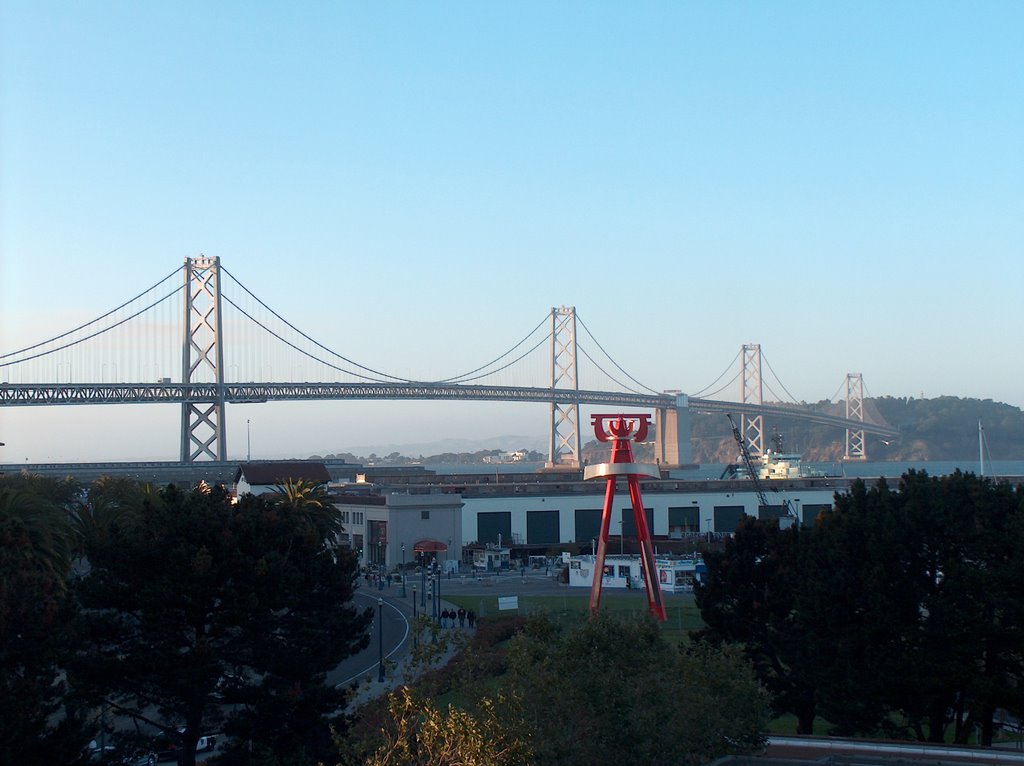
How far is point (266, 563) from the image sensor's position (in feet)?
50.8

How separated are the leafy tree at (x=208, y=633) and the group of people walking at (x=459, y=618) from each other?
11465mm

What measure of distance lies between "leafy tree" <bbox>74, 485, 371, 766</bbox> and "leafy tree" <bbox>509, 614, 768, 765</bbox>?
4090 mm

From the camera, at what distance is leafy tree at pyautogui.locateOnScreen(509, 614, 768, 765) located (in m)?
10.3

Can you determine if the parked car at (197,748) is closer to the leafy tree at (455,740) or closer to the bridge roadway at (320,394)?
the leafy tree at (455,740)

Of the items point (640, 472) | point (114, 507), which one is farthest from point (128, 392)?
point (640, 472)

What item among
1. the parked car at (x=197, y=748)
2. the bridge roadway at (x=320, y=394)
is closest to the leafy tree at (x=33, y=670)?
the parked car at (x=197, y=748)

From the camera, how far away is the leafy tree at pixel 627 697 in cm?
1030

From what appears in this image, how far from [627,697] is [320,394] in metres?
62.8

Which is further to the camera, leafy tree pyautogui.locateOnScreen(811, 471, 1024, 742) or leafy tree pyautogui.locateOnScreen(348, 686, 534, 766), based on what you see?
leafy tree pyautogui.locateOnScreen(811, 471, 1024, 742)

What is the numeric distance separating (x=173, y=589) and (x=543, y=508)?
34.3 metres

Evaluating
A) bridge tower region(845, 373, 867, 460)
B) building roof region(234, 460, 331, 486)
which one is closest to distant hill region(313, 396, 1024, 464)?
bridge tower region(845, 373, 867, 460)

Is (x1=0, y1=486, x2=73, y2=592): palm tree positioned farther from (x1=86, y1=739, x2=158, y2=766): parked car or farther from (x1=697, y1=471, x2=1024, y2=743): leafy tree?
(x1=697, y1=471, x2=1024, y2=743): leafy tree

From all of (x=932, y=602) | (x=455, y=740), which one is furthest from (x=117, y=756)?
(x=932, y=602)

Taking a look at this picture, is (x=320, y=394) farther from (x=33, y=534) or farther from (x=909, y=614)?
(x=909, y=614)
